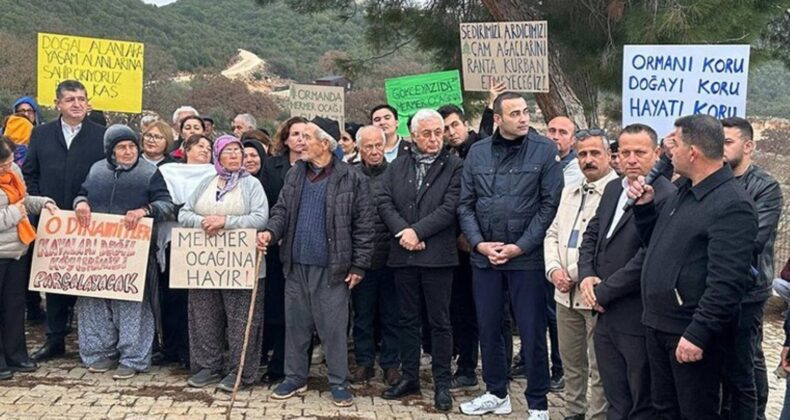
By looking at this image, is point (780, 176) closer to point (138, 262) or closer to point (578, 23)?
point (578, 23)

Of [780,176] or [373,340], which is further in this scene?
[780,176]

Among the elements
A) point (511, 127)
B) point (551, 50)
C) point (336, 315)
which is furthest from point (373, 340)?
point (551, 50)

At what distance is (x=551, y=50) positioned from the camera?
10375 mm

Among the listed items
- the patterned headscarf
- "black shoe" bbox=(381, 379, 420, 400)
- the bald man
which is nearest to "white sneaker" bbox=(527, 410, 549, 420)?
"black shoe" bbox=(381, 379, 420, 400)

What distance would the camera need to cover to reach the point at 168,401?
5730 millimetres

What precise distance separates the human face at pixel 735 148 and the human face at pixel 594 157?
69 centimetres

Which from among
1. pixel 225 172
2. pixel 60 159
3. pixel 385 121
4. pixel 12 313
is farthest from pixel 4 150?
pixel 385 121

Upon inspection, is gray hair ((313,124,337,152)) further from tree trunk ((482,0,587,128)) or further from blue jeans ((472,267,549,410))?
tree trunk ((482,0,587,128))

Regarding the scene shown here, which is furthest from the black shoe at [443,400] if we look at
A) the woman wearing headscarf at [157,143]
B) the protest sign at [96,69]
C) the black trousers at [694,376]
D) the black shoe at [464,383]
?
the protest sign at [96,69]

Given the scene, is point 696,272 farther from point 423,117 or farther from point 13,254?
point 13,254

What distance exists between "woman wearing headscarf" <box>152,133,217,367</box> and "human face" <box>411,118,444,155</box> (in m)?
1.60

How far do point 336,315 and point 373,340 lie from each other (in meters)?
0.85

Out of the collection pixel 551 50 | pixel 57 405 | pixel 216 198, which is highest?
pixel 551 50

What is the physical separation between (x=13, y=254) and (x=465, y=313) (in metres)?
3.41
